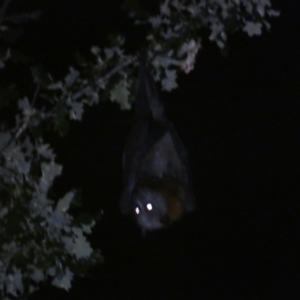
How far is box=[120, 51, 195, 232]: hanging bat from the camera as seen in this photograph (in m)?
3.01

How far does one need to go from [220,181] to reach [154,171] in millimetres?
4713

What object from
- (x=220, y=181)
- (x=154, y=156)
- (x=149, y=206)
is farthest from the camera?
(x=220, y=181)

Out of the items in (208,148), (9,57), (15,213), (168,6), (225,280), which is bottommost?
(15,213)

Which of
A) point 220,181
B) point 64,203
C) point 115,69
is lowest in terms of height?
point 64,203

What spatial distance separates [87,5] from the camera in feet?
16.9

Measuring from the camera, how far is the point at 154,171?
122 inches

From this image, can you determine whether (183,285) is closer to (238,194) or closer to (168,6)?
(238,194)

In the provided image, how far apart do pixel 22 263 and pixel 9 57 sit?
56cm

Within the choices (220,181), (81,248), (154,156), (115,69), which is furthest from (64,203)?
(220,181)

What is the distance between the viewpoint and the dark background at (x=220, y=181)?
22.4 feet

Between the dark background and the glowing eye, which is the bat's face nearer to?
the glowing eye

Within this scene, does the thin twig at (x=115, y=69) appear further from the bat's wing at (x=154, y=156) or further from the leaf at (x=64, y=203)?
the bat's wing at (x=154, y=156)

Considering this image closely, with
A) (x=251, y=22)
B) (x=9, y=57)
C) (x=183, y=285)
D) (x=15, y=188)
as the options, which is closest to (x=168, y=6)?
(x=251, y=22)

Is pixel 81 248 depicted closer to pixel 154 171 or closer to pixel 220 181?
pixel 154 171
